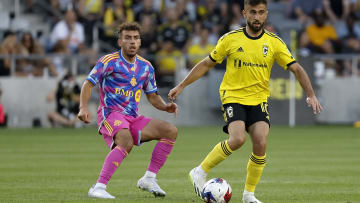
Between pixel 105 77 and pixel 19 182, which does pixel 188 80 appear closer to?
pixel 105 77

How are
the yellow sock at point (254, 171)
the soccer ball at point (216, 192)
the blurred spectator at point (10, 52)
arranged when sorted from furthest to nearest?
1. the blurred spectator at point (10, 52)
2. the yellow sock at point (254, 171)
3. the soccer ball at point (216, 192)

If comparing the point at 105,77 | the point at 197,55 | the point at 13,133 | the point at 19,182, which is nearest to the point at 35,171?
the point at 19,182

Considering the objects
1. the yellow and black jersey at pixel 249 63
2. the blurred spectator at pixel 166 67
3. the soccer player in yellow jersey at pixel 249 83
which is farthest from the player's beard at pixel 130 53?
the blurred spectator at pixel 166 67

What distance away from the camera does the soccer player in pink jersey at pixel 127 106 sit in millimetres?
9875

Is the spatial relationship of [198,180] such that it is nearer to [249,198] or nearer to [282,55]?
[249,198]

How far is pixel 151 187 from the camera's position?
992 cm

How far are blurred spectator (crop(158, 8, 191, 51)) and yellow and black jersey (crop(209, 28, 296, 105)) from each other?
16.1 metres

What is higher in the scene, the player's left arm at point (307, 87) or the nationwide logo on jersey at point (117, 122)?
the player's left arm at point (307, 87)

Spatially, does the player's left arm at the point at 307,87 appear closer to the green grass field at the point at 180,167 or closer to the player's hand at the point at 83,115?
the green grass field at the point at 180,167

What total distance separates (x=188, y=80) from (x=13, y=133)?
13229mm

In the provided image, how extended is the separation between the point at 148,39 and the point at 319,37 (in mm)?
5440

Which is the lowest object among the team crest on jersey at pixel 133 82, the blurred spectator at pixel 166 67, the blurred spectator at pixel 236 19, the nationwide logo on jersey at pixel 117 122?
the blurred spectator at pixel 166 67

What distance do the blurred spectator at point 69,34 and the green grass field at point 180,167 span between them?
3.89 metres

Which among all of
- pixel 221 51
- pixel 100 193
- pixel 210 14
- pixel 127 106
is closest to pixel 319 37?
pixel 210 14
